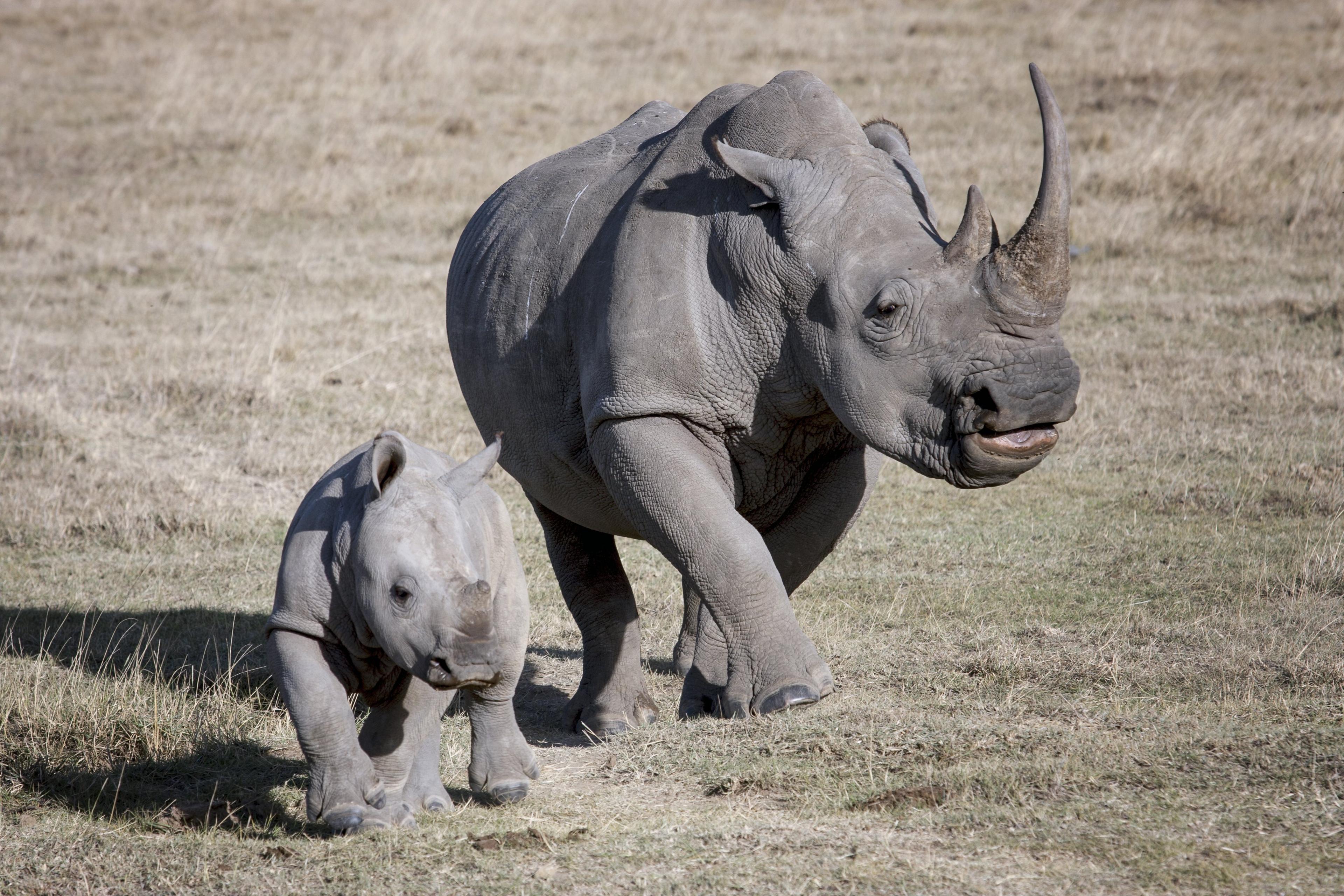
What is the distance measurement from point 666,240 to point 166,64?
55.8 feet

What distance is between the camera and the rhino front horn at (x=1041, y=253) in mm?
4941

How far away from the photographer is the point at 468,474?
471 centimetres

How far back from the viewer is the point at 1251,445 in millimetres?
9336

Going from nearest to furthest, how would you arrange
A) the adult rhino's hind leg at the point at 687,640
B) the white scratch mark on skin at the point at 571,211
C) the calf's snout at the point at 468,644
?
the calf's snout at the point at 468,644 < the white scratch mark on skin at the point at 571,211 < the adult rhino's hind leg at the point at 687,640

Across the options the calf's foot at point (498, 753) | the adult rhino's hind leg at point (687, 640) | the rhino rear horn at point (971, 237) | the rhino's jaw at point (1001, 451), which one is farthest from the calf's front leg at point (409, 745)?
the rhino rear horn at point (971, 237)

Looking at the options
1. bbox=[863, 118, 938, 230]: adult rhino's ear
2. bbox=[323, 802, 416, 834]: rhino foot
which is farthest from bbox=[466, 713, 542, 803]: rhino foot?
bbox=[863, 118, 938, 230]: adult rhino's ear

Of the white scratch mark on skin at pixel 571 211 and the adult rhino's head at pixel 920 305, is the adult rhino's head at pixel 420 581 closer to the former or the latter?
the adult rhino's head at pixel 920 305

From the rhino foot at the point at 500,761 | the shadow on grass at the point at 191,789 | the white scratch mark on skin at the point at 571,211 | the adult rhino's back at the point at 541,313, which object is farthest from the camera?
the white scratch mark on skin at the point at 571,211

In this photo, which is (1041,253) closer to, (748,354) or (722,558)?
(748,354)

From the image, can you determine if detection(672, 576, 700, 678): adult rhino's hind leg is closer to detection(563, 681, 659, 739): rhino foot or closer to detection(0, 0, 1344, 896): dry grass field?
detection(0, 0, 1344, 896): dry grass field

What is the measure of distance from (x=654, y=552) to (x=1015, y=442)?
→ 13.0 ft

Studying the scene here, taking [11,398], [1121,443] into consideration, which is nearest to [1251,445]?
[1121,443]

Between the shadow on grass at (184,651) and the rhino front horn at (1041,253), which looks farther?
the shadow on grass at (184,651)

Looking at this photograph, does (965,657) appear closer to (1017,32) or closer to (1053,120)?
(1053,120)
